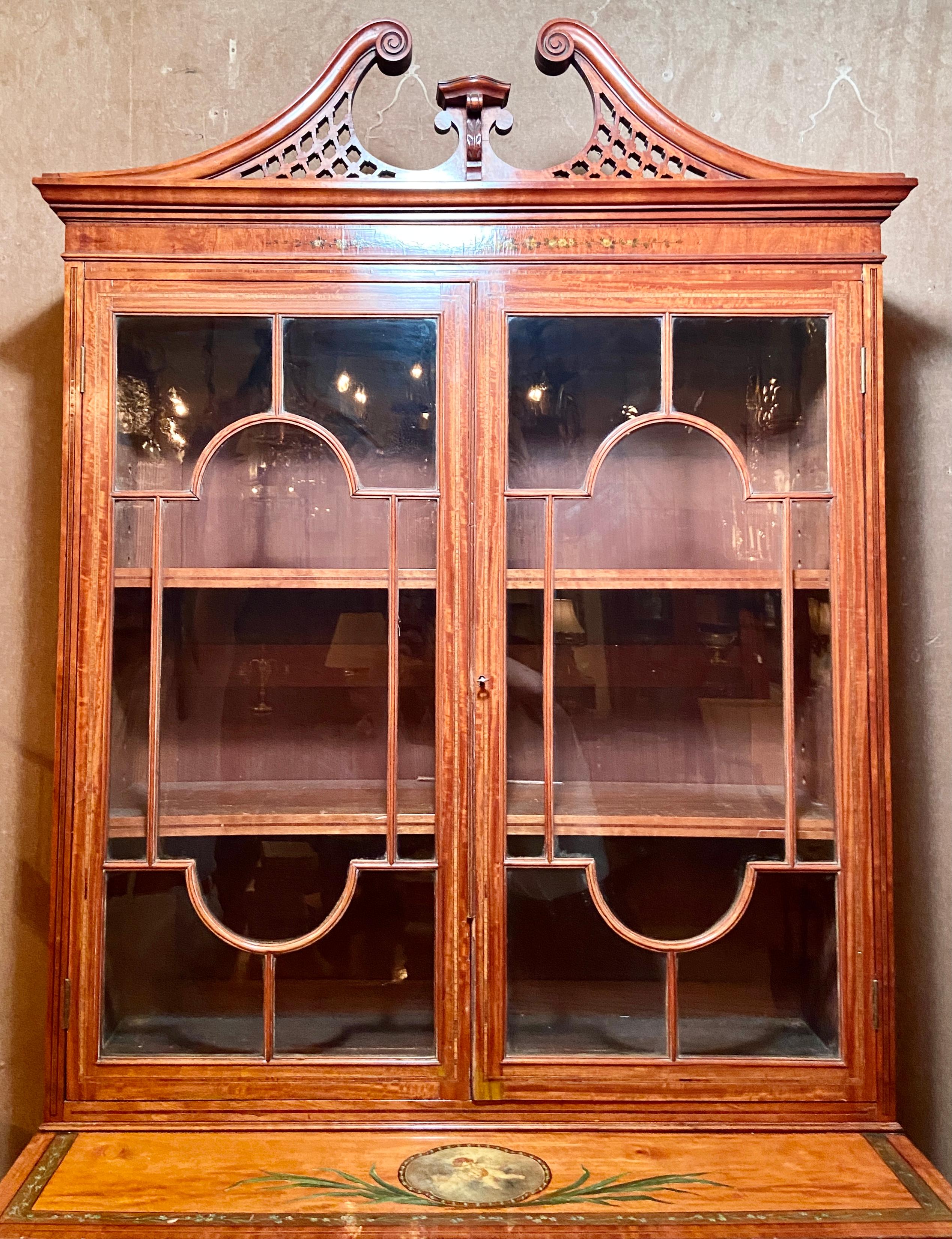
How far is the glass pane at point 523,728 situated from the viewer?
1092 mm

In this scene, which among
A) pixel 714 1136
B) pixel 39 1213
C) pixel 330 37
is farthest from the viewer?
pixel 330 37

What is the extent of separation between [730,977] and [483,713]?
0.45 meters

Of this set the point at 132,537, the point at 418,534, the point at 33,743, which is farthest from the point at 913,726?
the point at 33,743


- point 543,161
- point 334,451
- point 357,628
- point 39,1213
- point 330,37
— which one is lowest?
point 39,1213

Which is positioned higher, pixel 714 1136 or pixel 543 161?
pixel 543 161

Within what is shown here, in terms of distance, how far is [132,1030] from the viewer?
43.0 inches

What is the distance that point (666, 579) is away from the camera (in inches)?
44.4

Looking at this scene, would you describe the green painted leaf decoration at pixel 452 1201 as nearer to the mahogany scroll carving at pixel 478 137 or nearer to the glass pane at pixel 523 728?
the glass pane at pixel 523 728

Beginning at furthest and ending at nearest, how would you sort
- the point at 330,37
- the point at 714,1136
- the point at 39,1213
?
the point at 330,37, the point at 714,1136, the point at 39,1213

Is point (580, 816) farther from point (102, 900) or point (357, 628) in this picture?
point (102, 900)

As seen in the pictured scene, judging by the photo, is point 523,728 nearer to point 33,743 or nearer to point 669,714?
point 669,714

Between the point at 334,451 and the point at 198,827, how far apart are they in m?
0.50

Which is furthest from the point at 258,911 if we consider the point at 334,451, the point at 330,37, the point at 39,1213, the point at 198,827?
the point at 330,37

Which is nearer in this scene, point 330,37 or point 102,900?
point 102,900
